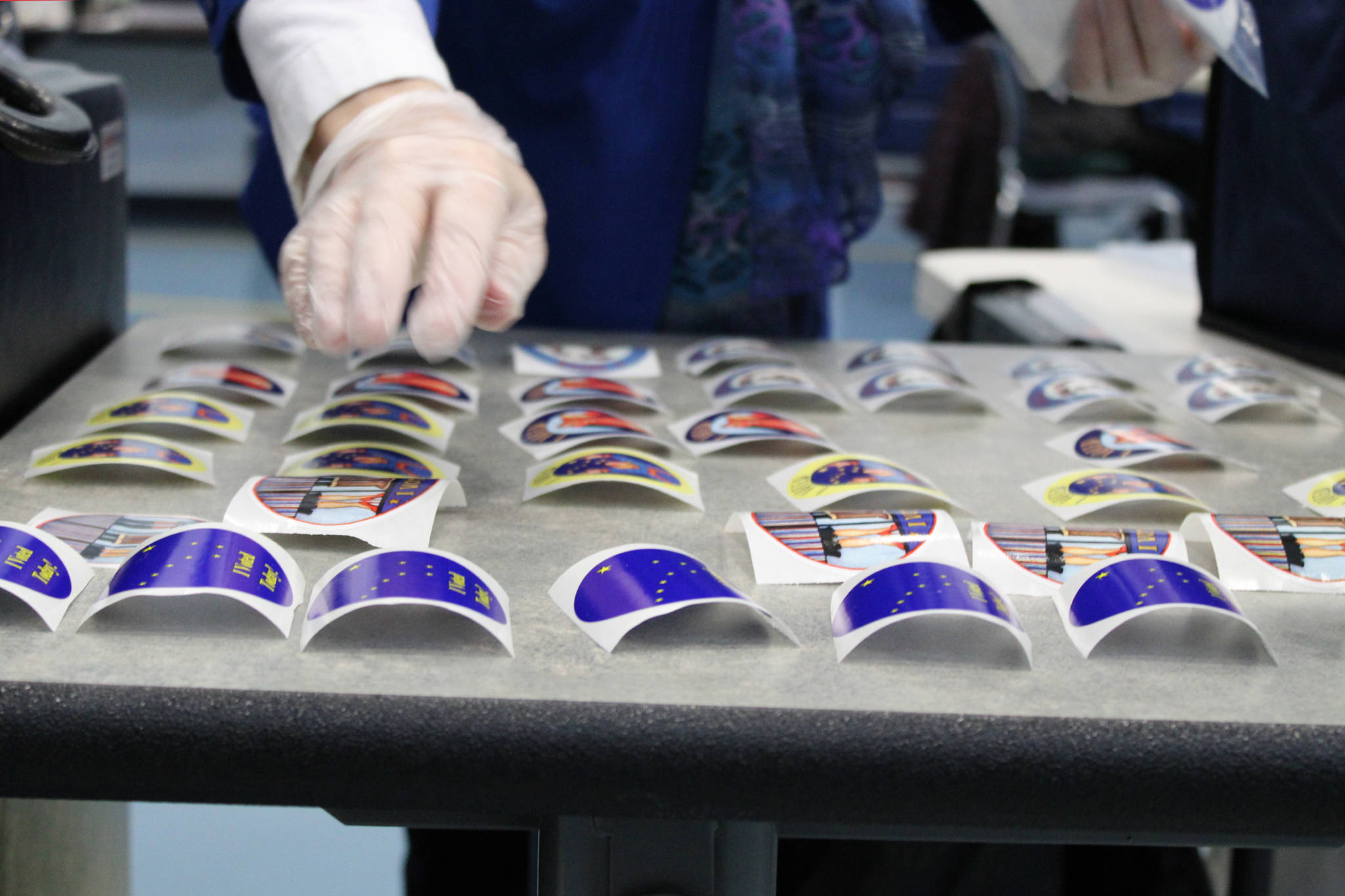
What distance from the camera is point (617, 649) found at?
54 centimetres

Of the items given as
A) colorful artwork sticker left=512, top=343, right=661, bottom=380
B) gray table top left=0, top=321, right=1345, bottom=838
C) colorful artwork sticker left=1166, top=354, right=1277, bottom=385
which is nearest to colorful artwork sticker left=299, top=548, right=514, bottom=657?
gray table top left=0, top=321, right=1345, bottom=838

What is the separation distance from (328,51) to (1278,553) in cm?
65

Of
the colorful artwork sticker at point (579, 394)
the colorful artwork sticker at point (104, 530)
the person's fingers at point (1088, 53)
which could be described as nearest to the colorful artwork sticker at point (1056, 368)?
the person's fingers at point (1088, 53)

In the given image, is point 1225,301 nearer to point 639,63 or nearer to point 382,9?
point 639,63

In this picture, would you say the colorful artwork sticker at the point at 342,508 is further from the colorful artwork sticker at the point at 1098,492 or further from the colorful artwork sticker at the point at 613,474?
the colorful artwork sticker at the point at 1098,492

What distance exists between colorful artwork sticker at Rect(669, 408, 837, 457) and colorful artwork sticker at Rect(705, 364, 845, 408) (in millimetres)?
65

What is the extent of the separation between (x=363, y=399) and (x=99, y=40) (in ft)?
17.4

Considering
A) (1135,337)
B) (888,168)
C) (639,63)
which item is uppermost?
(639,63)

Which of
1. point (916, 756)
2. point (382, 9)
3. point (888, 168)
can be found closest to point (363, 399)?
point (382, 9)

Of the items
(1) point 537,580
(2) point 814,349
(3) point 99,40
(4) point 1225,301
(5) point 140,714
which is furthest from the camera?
(3) point 99,40

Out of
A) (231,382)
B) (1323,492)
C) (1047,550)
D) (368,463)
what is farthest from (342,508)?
(1323,492)

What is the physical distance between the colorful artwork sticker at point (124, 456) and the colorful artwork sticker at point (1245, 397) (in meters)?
0.79

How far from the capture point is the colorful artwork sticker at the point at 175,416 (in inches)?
31.2

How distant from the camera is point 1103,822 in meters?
0.50
